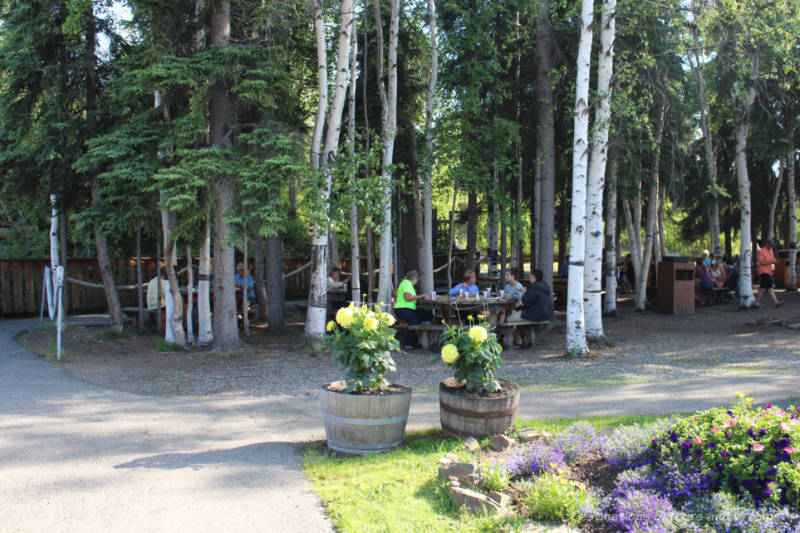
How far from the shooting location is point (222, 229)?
10.8m

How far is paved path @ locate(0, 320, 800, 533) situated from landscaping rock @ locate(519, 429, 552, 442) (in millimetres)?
1223

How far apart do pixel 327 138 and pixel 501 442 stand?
7404 millimetres

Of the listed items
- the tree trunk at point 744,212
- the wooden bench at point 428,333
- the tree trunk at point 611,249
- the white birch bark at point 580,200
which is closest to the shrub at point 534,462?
the white birch bark at point 580,200

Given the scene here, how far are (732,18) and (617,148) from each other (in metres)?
3.84

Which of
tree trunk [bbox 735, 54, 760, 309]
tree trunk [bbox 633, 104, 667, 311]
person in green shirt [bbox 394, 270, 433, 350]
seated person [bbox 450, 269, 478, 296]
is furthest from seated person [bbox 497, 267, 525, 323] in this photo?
tree trunk [bbox 735, 54, 760, 309]

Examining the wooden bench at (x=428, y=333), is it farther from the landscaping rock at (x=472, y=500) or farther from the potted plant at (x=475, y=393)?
the landscaping rock at (x=472, y=500)

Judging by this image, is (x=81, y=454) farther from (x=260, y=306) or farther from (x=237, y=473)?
(x=260, y=306)

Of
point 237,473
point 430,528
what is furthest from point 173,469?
point 430,528

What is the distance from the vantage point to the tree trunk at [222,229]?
10.8 m

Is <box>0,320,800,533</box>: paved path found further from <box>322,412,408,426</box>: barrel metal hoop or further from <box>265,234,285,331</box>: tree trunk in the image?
<box>265,234,285,331</box>: tree trunk

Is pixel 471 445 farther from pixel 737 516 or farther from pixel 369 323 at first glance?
pixel 737 516

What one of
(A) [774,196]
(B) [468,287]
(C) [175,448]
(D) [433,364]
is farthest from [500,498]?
(A) [774,196]

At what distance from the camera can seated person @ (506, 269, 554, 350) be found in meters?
11.7

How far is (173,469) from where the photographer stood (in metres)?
4.89
